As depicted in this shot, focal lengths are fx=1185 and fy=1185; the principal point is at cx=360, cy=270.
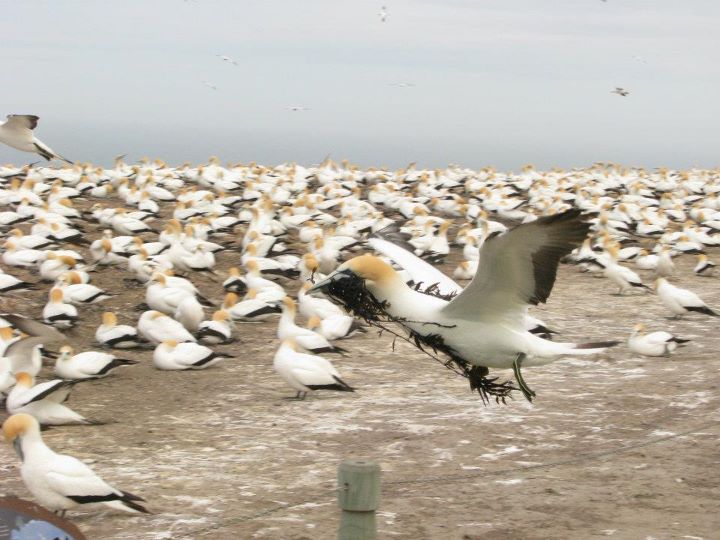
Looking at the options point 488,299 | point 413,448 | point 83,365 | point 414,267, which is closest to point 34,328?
point 83,365

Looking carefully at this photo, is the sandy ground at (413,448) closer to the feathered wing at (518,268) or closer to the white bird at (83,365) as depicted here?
the white bird at (83,365)

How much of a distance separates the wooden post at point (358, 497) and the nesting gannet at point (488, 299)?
0.72 m

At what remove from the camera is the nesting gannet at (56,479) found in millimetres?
6418

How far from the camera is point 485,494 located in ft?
22.7

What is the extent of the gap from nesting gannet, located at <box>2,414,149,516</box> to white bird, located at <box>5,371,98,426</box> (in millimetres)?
1534

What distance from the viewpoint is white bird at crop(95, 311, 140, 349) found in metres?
11.6

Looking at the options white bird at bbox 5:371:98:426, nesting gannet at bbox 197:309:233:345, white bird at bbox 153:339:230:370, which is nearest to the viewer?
white bird at bbox 5:371:98:426

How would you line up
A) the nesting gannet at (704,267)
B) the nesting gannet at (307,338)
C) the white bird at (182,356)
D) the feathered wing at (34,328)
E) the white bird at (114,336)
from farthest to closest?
the nesting gannet at (704,267) → the white bird at (114,336) → the nesting gannet at (307,338) → the white bird at (182,356) → the feathered wing at (34,328)

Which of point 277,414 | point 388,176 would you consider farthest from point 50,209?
point 388,176

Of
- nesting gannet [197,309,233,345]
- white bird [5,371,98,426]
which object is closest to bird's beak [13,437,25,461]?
white bird [5,371,98,426]

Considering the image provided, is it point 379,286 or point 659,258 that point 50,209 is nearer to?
point 659,258

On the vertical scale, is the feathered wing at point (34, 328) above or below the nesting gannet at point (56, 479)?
below

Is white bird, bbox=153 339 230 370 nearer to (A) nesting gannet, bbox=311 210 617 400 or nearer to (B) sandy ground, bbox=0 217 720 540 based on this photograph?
(B) sandy ground, bbox=0 217 720 540

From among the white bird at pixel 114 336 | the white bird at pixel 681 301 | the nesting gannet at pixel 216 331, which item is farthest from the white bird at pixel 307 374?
the white bird at pixel 681 301
